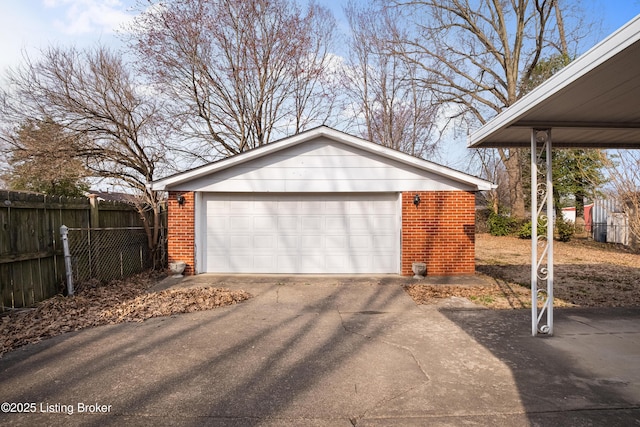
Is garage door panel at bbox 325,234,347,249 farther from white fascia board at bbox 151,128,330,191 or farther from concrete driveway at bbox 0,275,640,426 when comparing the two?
concrete driveway at bbox 0,275,640,426

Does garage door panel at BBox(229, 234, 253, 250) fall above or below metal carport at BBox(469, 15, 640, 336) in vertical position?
below

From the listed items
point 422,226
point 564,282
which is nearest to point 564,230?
point 564,282

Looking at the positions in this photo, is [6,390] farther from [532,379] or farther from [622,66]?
[622,66]

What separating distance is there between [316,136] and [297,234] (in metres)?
2.46

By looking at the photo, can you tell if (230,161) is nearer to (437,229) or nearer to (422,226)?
(422,226)

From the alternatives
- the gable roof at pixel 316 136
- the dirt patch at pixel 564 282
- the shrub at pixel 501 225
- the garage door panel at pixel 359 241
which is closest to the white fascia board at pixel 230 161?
the gable roof at pixel 316 136

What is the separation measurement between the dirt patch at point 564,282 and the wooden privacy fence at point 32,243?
6.68 metres

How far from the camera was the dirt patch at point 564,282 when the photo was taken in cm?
736

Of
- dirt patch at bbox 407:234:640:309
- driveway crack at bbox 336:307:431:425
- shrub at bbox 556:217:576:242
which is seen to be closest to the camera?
driveway crack at bbox 336:307:431:425

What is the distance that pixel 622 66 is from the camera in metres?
3.39

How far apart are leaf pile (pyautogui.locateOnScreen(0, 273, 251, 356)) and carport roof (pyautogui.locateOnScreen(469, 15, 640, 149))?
5.38 metres

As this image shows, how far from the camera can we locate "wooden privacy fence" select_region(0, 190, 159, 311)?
5.98 metres

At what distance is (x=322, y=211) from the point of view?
32.0 ft

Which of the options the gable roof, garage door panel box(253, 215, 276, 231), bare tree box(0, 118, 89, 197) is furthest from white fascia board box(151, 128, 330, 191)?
bare tree box(0, 118, 89, 197)
